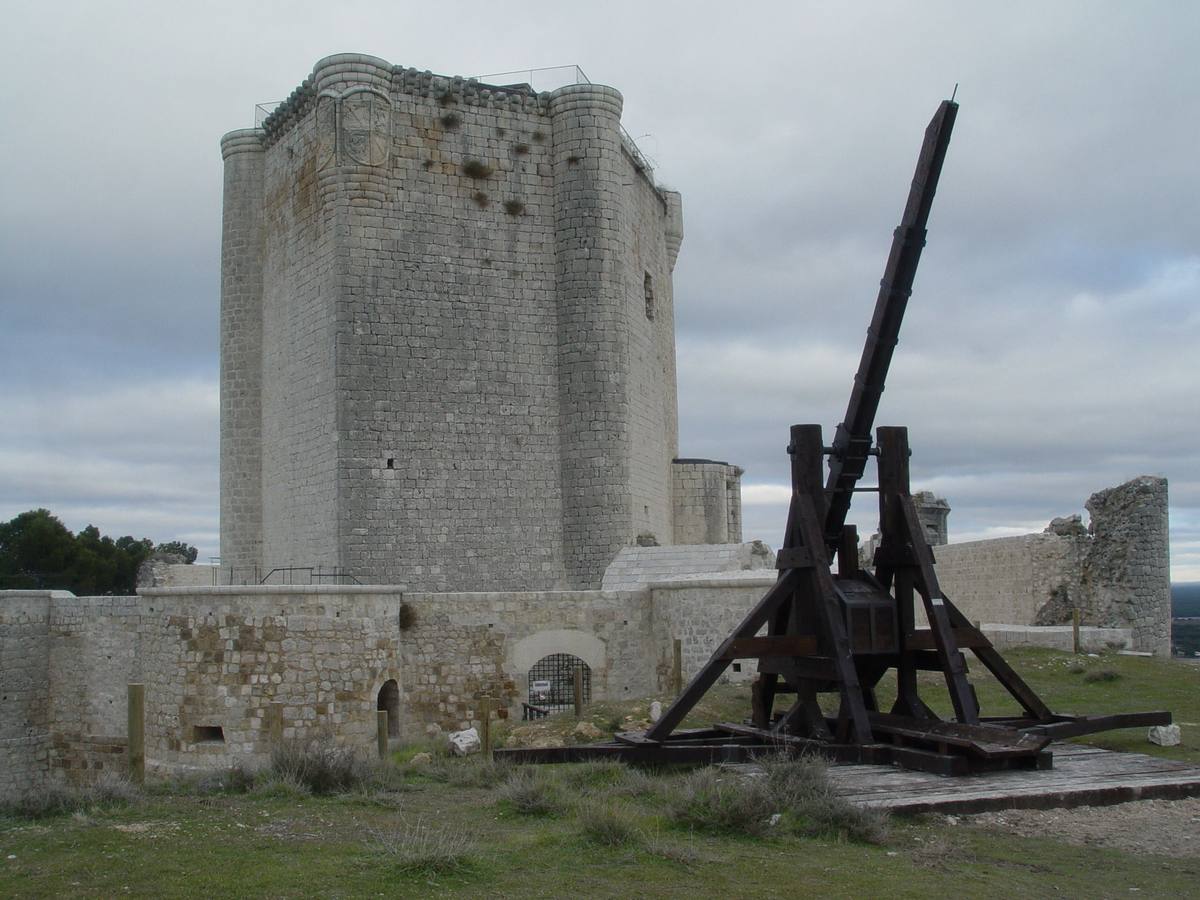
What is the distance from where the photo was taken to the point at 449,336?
65.1 feet

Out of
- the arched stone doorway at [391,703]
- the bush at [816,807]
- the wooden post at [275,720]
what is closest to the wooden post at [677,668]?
the arched stone doorway at [391,703]

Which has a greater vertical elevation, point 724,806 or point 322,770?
point 724,806

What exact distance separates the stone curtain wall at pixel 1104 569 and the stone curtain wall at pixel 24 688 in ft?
55.1

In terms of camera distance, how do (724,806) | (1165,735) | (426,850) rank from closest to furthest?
(426,850), (724,806), (1165,735)

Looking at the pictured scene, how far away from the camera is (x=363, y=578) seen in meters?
18.6

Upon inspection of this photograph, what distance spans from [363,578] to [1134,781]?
1371cm

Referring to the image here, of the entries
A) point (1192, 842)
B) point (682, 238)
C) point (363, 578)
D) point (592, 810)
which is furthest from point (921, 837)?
point (682, 238)

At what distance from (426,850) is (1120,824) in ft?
13.1

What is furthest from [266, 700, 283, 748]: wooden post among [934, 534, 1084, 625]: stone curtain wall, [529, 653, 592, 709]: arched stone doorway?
[934, 534, 1084, 625]: stone curtain wall

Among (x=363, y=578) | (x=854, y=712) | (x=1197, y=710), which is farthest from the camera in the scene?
(x=363, y=578)

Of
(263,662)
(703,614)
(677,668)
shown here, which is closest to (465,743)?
(263,662)

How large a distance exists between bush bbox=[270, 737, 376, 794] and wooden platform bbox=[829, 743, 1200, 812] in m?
3.64

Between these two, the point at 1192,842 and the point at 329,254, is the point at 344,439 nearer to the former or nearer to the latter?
the point at 329,254

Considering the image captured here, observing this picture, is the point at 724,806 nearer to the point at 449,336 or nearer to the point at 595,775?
the point at 595,775
